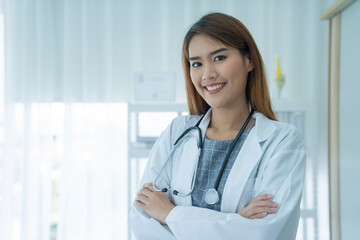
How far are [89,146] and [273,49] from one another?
1729 millimetres

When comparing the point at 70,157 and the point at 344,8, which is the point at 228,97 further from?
the point at 70,157

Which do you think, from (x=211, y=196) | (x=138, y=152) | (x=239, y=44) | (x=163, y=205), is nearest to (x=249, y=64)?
(x=239, y=44)

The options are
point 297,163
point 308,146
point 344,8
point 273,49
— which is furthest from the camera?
point 273,49

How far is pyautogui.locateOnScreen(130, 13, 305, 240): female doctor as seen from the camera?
0.90 m

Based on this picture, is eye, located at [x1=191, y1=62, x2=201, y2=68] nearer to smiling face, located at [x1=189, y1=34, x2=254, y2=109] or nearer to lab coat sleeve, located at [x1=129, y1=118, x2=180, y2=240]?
smiling face, located at [x1=189, y1=34, x2=254, y2=109]

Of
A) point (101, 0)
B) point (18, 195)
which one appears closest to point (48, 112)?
point (18, 195)

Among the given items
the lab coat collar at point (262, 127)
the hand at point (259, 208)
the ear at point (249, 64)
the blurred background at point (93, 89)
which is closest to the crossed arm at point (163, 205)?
the hand at point (259, 208)

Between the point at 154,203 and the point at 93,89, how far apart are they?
5.31 ft

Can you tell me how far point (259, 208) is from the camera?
0.89 metres

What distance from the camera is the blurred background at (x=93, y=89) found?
2.36m

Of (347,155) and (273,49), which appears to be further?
(273,49)

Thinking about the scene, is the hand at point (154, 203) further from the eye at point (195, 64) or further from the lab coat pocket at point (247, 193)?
the eye at point (195, 64)

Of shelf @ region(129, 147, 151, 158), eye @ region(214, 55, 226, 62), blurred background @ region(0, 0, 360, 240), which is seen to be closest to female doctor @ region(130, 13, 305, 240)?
eye @ region(214, 55, 226, 62)

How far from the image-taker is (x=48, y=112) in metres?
2.40
